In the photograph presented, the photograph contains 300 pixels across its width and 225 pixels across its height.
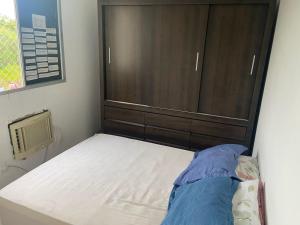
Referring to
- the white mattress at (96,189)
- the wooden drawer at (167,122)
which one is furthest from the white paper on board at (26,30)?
the wooden drawer at (167,122)

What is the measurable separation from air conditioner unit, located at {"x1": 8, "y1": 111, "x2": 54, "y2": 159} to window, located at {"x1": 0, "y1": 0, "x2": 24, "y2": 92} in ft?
1.06

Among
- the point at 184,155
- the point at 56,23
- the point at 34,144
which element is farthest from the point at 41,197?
the point at 56,23

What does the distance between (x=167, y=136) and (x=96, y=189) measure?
117 cm

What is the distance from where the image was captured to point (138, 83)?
2.51m

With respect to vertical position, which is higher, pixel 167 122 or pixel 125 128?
pixel 167 122

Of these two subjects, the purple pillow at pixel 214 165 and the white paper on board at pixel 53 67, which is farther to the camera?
the white paper on board at pixel 53 67

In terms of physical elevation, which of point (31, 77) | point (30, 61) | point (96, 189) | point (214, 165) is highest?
point (30, 61)

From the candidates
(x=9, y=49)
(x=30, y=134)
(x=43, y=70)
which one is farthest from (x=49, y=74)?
(x=30, y=134)

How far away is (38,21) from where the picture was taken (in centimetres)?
204

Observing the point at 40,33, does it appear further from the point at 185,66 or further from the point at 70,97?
the point at 185,66

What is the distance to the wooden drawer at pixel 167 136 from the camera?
250cm

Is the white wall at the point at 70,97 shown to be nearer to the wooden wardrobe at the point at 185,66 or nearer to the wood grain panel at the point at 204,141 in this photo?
the wooden wardrobe at the point at 185,66

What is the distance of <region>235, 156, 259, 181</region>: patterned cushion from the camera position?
142 centimetres

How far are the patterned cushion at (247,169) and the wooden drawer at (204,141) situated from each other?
0.64 m
